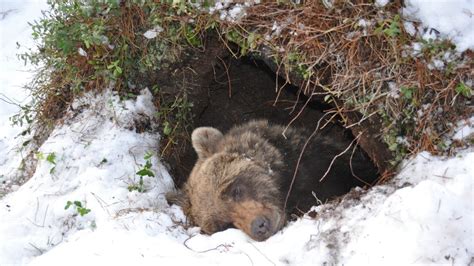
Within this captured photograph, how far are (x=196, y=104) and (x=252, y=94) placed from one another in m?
1.00

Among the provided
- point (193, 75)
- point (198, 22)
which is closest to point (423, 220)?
point (198, 22)

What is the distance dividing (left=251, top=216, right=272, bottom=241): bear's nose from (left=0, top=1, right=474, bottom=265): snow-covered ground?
3.9 inches

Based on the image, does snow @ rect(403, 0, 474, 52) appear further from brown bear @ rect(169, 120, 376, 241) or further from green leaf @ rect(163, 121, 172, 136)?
green leaf @ rect(163, 121, 172, 136)

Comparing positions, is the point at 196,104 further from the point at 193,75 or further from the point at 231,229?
the point at 231,229

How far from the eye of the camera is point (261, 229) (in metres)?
4.59

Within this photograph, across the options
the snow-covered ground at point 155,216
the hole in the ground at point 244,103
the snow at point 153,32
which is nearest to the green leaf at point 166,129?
the snow-covered ground at point 155,216

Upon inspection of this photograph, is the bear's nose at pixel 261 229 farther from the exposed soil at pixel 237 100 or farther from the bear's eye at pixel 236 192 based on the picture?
the exposed soil at pixel 237 100

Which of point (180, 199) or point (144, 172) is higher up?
point (144, 172)

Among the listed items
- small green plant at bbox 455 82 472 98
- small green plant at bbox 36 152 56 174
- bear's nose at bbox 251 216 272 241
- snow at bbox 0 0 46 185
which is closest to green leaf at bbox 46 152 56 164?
small green plant at bbox 36 152 56 174

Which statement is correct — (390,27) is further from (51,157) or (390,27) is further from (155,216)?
(51,157)

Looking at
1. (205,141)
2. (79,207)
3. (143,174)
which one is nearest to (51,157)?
(79,207)

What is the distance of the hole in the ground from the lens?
6863 millimetres

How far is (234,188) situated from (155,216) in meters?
0.79

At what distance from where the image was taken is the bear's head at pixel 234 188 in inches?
190
